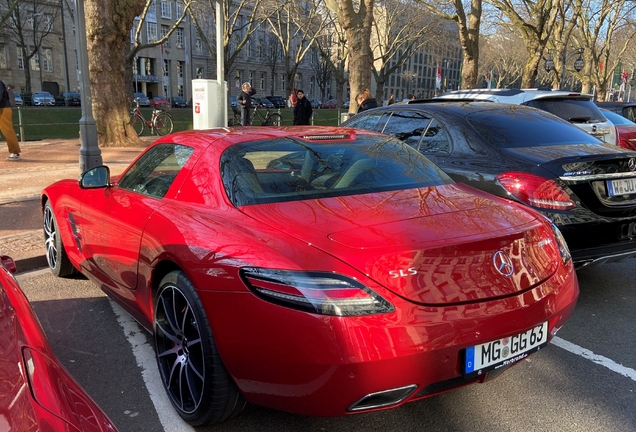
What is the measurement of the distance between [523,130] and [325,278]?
3.39 metres

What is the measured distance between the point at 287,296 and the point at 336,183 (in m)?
1.05

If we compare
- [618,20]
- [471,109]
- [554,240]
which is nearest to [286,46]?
[618,20]

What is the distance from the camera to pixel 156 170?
3.53 m

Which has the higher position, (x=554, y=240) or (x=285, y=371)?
(x=554, y=240)

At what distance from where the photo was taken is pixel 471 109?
5117 millimetres

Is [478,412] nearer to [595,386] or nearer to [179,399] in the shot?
[595,386]

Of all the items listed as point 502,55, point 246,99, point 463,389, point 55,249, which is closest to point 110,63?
point 246,99

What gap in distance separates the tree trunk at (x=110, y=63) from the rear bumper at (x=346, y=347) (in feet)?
40.3

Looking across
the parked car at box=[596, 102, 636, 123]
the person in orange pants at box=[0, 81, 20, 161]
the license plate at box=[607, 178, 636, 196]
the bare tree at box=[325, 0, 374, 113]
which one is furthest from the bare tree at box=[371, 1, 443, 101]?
the license plate at box=[607, 178, 636, 196]

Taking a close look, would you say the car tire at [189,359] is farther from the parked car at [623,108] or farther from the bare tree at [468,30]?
the bare tree at [468,30]

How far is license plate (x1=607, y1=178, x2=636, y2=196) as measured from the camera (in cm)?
397

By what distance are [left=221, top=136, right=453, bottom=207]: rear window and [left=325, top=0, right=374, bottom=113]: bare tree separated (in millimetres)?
11162

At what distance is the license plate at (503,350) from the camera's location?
219 centimetres

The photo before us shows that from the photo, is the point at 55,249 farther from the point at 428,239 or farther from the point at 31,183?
the point at 31,183
